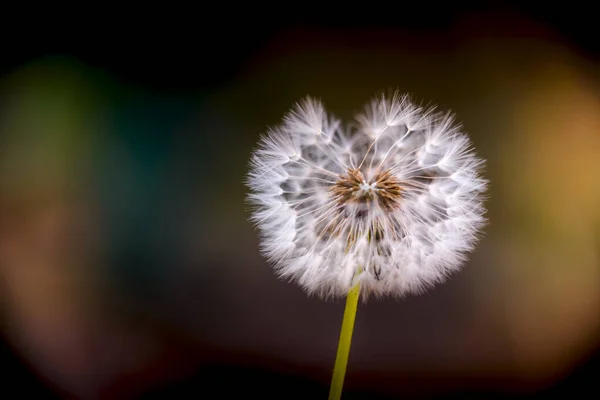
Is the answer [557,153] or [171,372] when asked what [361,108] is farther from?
[171,372]

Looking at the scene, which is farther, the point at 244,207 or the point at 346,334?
the point at 244,207

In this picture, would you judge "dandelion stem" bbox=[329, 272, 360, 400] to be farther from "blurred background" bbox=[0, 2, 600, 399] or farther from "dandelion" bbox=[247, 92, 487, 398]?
"blurred background" bbox=[0, 2, 600, 399]

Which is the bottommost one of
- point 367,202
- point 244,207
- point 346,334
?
point 346,334

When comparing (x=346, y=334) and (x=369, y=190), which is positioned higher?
(x=369, y=190)

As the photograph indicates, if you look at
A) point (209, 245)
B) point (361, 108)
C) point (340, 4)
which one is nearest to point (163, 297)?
point (209, 245)

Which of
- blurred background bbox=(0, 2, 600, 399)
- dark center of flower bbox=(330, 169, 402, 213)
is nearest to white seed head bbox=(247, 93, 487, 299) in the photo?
dark center of flower bbox=(330, 169, 402, 213)

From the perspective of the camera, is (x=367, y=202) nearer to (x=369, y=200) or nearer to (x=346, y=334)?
(x=369, y=200)

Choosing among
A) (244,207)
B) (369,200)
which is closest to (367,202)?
(369,200)
